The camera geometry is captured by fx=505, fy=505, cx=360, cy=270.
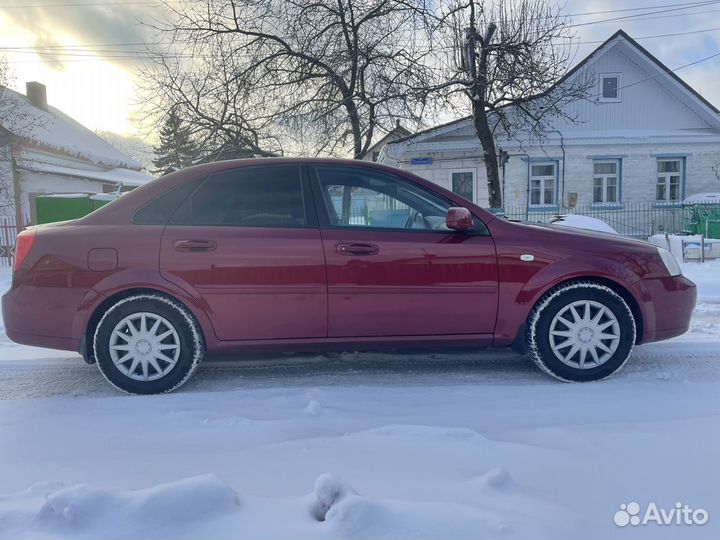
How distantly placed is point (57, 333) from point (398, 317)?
225 centimetres

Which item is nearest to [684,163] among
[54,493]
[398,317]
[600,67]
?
[600,67]

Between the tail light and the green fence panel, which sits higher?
the green fence panel

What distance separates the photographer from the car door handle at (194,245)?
329 cm

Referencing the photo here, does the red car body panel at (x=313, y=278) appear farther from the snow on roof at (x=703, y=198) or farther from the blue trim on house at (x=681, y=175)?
the blue trim on house at (x=681, y=175)

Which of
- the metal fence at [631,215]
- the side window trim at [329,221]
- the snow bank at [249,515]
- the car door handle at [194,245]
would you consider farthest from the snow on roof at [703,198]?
the snow bank at [249,515]

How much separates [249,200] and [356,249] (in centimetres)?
82

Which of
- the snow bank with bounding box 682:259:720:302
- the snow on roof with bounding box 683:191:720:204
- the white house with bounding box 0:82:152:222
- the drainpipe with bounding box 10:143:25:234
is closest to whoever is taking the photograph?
the snow bank with bounding box 682:259:720:302

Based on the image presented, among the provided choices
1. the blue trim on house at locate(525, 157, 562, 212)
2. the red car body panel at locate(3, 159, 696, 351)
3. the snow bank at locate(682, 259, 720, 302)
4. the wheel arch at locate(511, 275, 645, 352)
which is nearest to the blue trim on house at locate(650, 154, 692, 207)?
the blue trim on house at locate(525, 157, 562, 212)

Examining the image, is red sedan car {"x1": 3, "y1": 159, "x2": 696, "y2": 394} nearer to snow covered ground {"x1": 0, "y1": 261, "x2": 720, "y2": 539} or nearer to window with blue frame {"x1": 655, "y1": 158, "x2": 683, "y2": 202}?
snow covered ground {"x1": 0, "y1": 261, "x2": 720, "y2": 539}

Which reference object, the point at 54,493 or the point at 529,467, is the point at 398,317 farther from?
the point at 54,493

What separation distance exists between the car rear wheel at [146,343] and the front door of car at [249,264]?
204mm

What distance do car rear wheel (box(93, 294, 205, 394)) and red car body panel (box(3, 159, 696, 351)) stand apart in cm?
9

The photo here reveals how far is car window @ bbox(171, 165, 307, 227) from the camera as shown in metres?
3.42

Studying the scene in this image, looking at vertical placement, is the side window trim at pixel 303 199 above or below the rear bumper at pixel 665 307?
above
